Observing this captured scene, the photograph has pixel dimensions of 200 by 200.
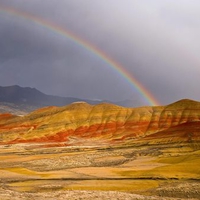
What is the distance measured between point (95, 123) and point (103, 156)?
285 ft

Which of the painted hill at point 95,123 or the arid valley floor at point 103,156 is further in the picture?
the painted hill at point 95,123

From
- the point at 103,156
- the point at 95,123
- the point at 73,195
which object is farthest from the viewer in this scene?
the point at 95,123

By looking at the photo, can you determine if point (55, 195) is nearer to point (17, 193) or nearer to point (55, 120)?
point (17, 193)

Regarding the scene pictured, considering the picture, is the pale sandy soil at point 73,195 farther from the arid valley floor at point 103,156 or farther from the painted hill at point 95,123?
the painted hill at point 95,123

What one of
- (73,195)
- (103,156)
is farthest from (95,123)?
(73,195)

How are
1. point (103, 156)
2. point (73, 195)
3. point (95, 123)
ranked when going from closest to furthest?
point (73, 195)
point (103, 156)
point (95, 123)

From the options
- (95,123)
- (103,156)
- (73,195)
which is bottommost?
(73,195)

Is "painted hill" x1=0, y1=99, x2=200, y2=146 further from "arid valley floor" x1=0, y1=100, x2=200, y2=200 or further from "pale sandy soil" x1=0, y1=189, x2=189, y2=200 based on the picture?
"pale sandy soil" x1=0, y1=189, x2=189, y2=200

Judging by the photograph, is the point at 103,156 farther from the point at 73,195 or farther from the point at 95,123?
the point at 95,123

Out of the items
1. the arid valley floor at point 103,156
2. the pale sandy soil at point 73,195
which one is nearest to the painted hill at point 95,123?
the arid valley floor at point 103,156

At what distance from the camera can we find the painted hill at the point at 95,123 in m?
154

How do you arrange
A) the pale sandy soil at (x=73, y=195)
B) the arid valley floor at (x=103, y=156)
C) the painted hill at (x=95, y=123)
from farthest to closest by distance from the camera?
the painted hill at (x=95, y=123)
the arid valley floor at (x=103, y=156)
the pale sandy soil at (x=73, y=195)

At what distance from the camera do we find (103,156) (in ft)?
277

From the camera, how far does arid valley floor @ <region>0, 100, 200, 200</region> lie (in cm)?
4009
